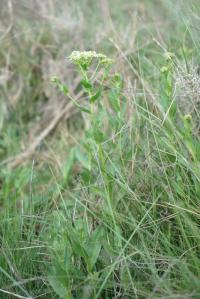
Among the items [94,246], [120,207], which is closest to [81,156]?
[120,207]

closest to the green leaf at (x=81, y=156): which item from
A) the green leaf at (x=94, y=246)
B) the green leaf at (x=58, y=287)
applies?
the green leaf at (x=94, y=246)

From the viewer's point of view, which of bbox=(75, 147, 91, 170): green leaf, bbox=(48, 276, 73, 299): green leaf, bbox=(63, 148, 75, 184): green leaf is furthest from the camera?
bbox=(63, 148, 75, 184): green leaf

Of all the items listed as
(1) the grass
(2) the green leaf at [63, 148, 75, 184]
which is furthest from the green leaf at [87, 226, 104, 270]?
(2) the green leaf at [63, 148, 75, 184]

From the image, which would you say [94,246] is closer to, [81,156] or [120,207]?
[120,207]

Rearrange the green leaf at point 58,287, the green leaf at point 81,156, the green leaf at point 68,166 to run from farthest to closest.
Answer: the green leaf at point 68,166 → the green leaf at point 81,156 → the green leaf at point 58,287

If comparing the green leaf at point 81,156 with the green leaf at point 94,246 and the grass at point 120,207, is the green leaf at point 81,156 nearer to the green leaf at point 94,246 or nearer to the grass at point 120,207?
the grass at point 120,207

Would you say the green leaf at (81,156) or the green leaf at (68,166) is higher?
the green leaf at (81,156)

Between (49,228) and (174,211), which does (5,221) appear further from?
(174,211)

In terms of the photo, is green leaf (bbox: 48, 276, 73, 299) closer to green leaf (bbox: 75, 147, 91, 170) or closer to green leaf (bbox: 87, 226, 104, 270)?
green leaf (bbox: 87, 226, 104, 270)

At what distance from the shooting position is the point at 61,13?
3295mm

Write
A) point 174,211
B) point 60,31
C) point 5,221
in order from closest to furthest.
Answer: point 174,211 → point 5,221 → point 60,31

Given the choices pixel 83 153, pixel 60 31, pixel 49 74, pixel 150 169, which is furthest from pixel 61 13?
pixel 150 169

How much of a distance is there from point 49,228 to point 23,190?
682 millimetres

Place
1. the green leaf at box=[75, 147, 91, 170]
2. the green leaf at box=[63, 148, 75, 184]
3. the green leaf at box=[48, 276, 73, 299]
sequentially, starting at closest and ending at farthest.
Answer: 1. the green leaf at box=[48, 276, 73, 299]
2. the green leaf at box=[75, 147, 91, 170]
3. the green leaf at box=[63, 148, 75, 184]
